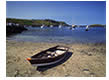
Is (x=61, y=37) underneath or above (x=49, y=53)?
above

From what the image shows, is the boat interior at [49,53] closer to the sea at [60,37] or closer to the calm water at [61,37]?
the sea at [60,37]

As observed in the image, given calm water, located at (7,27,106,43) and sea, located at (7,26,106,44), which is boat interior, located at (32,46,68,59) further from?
calm water, located at (7,27,106,43)

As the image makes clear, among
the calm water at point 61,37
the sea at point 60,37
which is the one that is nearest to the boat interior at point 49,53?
the sea at point 60,37

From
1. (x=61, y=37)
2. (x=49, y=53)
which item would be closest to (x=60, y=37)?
(x=61, y=37)

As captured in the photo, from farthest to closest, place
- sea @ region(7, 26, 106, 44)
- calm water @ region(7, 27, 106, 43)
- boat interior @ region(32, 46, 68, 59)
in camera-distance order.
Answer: calm water @ region(7, 27, 106, 43) → sea @ region(7, 26, 106, 44) → boat interior @ region(32, 46, 68, 59)

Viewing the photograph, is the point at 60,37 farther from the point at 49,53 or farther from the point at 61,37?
the point at 49,53

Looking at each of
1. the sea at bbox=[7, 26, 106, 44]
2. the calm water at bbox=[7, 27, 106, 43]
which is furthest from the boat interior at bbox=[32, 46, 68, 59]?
the calm water at bbox=[7, 27, 106, 43]

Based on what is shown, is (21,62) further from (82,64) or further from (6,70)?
(82,64)

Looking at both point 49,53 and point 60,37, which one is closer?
point 49,53

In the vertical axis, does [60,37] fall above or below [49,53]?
above

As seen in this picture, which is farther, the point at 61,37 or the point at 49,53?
the point at 61,37
